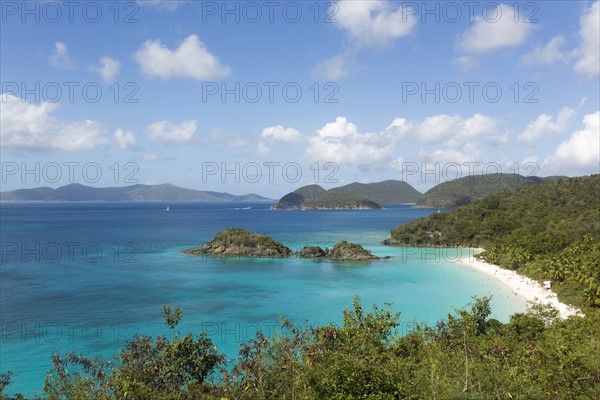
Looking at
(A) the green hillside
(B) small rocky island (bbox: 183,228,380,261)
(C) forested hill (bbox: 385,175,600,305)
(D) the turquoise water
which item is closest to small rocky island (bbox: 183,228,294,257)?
(B) small rocky island (bbox: 183,228,380,261)

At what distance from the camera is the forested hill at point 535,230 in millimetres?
55094

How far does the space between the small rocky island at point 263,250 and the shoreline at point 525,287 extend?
19.6 m

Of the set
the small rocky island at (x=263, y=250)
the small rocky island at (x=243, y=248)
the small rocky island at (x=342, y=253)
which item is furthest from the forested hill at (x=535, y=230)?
the small rocky island at (x=243, y=248)

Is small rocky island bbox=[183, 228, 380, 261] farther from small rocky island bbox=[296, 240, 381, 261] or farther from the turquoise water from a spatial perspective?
the turquoise water

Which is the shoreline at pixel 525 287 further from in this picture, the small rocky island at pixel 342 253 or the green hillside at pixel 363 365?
the small rocky island at pixel 342 253

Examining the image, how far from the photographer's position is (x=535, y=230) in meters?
83.9

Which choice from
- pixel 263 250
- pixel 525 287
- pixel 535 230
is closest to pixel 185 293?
pixel 263 250

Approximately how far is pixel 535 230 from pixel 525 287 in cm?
3627

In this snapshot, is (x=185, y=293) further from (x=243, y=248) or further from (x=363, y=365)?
(x=363, y=365)

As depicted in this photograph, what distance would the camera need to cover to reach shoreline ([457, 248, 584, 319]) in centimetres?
4162

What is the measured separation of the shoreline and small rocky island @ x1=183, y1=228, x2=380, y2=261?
19604mm

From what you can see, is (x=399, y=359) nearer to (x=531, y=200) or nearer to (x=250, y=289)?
(x=250, y=289)

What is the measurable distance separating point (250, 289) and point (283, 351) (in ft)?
121

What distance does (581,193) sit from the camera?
99.4 m
